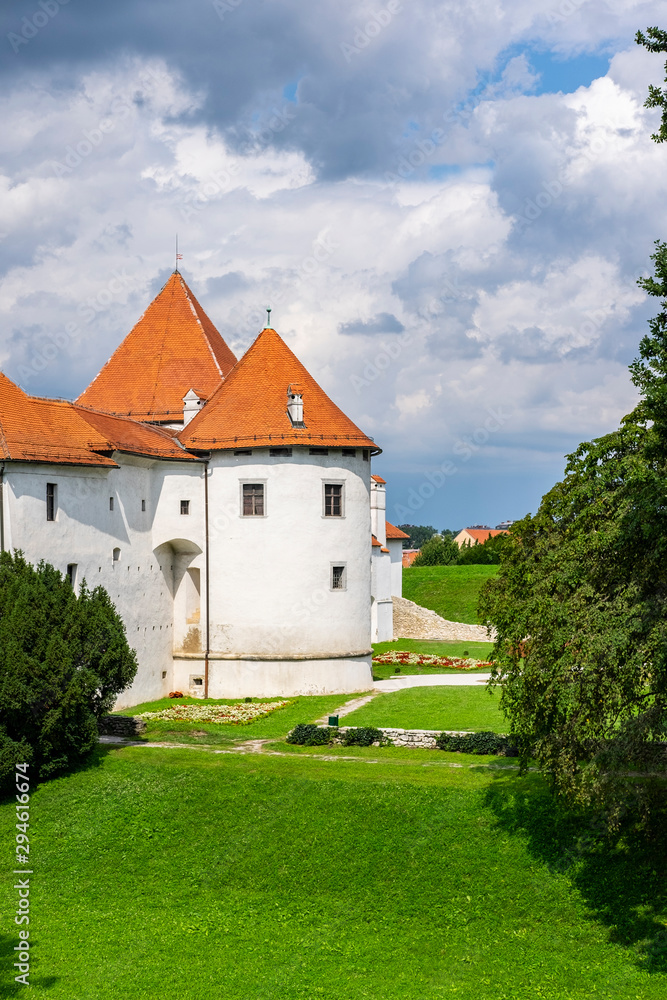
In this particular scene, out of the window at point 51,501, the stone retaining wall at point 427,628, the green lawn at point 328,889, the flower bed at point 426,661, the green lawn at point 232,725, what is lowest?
the green lawn at point 328,889

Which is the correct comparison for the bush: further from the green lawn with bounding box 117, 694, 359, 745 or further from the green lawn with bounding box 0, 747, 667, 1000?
the green lawn with bounding box 117, 694, 359, 745

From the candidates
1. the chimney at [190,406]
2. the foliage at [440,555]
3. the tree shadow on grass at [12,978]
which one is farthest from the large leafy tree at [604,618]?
the foliage at [440,555]

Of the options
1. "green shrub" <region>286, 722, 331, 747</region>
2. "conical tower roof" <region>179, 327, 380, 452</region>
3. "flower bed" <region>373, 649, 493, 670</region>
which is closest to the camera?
"green shrub" <region>286, 722, 331, 747</region>

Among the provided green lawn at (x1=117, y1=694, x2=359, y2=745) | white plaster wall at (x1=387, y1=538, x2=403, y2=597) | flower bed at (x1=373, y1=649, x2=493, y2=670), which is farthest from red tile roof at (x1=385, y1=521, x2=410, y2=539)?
green lawn at (x1=117, y1=694, x2=359, y2=745)

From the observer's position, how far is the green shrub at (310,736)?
2709 cm

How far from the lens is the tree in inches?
671

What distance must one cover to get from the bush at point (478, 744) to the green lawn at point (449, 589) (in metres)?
42.2

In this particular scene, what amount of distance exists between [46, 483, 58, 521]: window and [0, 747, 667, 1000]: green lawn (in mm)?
8445

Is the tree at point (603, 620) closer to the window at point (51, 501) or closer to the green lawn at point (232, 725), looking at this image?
the green lawn at point (232, 725)

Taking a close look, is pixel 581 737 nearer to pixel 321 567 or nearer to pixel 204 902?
pixel 204 902

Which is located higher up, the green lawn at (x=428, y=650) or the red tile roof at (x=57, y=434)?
the red tile roof at (x=57, y=434)

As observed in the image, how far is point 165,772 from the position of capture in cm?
2470

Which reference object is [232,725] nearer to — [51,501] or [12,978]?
[51,501]

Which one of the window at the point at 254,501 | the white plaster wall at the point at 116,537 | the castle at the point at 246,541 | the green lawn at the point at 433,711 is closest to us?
the white plaster wall at the point at 116,537
